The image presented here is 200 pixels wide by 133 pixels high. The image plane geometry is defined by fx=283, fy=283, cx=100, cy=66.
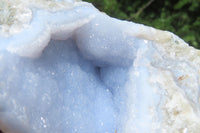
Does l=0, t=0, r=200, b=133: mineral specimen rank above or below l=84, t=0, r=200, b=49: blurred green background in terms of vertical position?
above

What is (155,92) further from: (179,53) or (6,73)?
(6,73)

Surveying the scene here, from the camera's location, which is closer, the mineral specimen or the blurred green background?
the mineral specimen

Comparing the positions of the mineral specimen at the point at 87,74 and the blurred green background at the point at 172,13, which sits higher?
the mineral specimen at the point at 87,74

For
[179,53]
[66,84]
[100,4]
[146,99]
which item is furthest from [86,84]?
[100,4]

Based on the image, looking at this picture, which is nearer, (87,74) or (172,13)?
(87,74)

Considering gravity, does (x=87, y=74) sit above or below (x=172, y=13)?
above

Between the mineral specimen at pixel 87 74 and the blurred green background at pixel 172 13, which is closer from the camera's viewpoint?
the mineral specimen at pixel 87 74
